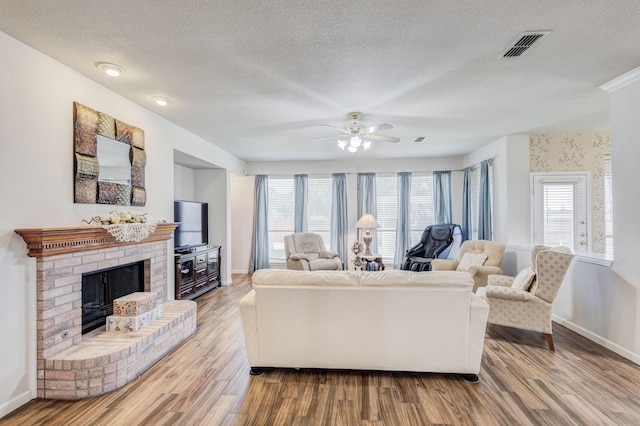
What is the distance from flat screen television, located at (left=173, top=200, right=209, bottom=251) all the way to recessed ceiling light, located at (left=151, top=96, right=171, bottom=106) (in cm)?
158

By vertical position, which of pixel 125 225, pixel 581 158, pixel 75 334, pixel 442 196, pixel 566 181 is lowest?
pixel 75 334

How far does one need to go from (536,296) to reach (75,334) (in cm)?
433

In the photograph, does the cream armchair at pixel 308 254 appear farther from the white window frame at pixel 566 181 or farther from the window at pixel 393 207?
the white window frame at pixel 566 181

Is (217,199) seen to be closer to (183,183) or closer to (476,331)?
(183,183)

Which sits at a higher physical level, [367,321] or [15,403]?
[367,321]

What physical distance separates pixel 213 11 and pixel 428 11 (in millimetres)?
1331

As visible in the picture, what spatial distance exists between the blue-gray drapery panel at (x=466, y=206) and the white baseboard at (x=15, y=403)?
6.85 metres

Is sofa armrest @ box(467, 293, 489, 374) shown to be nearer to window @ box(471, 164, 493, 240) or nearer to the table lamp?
the table lamp

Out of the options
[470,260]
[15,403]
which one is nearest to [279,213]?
[470,260]

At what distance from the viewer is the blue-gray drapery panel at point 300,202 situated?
24.1ft

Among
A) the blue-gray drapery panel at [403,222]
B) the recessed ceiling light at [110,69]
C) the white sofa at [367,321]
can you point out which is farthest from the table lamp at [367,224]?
the recessed ceiling light at [110,69]

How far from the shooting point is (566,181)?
5.11 meters

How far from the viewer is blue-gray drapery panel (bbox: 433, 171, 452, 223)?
702cm

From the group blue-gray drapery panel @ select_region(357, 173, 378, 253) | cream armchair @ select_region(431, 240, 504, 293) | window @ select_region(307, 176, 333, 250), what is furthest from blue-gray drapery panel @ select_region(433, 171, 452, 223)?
window @ select_region(307, 176, 333, 250)
